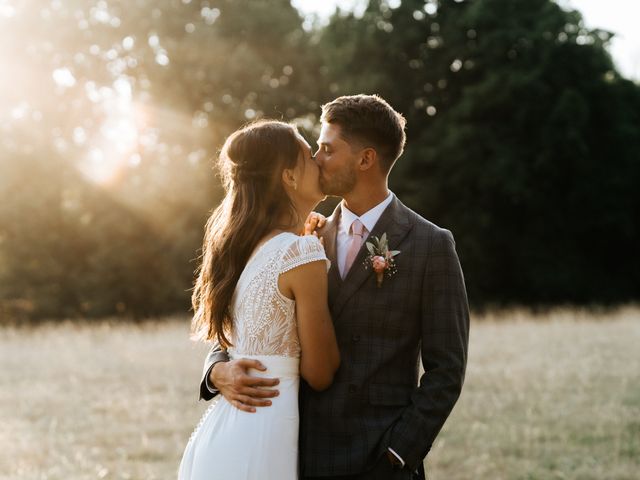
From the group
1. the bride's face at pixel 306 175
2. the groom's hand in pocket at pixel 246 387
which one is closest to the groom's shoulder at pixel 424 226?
the bride's face at pixel 306 175

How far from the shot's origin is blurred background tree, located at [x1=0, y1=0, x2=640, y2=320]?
2039 cm

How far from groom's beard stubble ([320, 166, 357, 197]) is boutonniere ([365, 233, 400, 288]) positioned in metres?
0.27

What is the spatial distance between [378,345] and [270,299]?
0.47 metres

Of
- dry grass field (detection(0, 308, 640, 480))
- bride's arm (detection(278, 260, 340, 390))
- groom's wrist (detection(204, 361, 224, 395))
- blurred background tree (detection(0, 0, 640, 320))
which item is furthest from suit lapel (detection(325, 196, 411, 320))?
blurred background tree (detection(0, 0, 640, 320))

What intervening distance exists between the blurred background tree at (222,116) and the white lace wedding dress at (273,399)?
17.5 m

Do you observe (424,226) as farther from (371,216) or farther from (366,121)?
(366,121)

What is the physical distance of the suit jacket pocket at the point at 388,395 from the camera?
115 inches

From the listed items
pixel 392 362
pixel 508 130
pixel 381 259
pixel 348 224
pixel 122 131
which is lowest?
pixel 392 362

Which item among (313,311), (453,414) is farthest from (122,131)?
(313,311)

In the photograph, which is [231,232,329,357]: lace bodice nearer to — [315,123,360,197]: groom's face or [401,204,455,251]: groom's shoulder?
[315,123,360,197]: groom's face

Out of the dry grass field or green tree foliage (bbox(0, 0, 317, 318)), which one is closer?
the dry grass field

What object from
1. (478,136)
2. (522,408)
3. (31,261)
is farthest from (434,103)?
(522,408)

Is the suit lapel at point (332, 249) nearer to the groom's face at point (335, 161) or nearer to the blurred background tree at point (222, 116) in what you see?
the groom's face at point (335, 161)

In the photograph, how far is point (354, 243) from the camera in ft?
10.4
